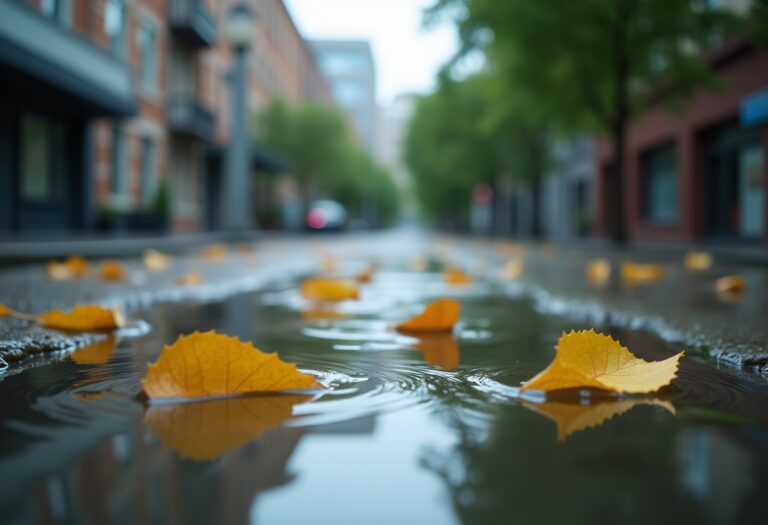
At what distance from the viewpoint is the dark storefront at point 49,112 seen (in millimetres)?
11508

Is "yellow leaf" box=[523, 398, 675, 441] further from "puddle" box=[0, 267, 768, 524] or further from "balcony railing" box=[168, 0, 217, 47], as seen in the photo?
"balcony railing" box=[168, 0, 217, 47]

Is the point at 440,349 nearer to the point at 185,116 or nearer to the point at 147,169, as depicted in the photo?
the point at 147,169

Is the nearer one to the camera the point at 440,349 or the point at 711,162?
the point at 440,349

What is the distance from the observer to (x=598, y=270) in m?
7.64

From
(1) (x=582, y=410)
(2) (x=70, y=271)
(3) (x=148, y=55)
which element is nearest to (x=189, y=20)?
(3) (x=148, y=55)

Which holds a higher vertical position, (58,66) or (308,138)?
(308,138)

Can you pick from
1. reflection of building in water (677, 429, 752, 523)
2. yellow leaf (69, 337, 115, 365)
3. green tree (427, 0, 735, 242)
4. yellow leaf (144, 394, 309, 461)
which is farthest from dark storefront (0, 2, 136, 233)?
reflection of building in water (677, 429, 752, 523)

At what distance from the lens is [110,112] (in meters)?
15.1

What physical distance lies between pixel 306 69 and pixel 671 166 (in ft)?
131

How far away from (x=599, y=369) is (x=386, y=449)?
0.75 metres

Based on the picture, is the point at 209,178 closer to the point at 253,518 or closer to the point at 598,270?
the point at 598,270

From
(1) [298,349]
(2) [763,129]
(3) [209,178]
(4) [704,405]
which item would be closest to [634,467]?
(4) [704,405]

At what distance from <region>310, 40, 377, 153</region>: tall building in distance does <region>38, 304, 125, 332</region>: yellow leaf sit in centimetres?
12518

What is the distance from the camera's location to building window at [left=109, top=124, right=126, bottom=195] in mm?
18281
